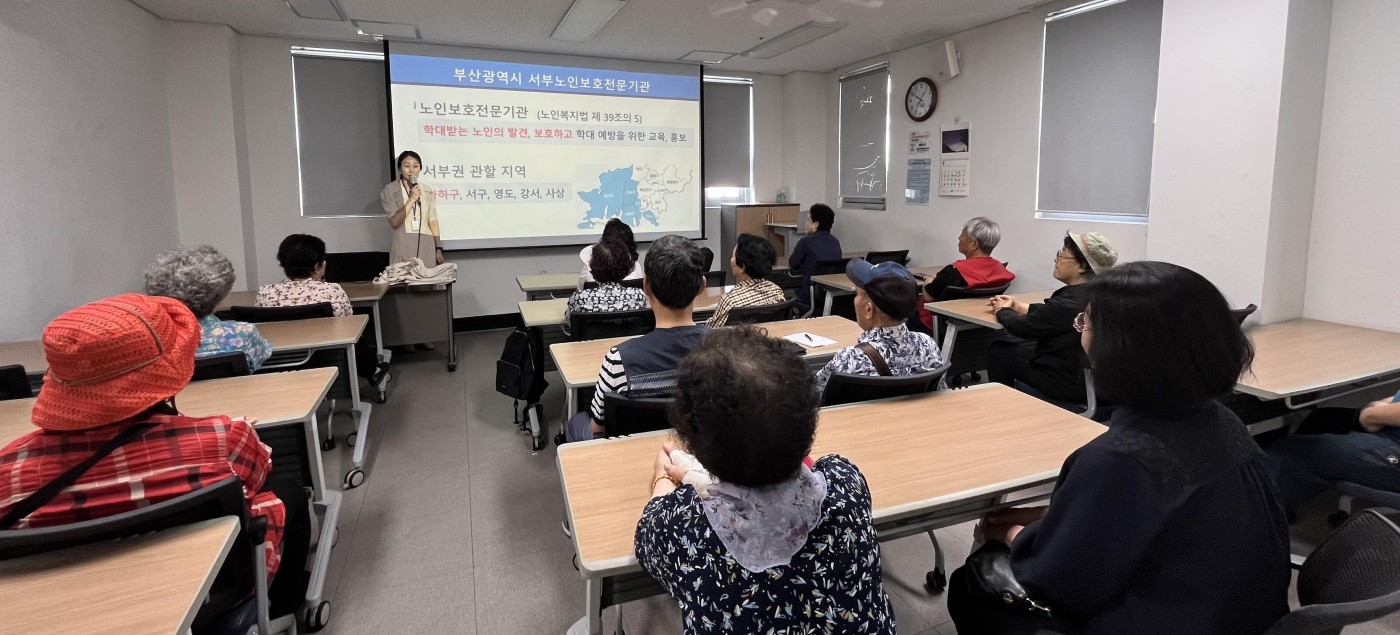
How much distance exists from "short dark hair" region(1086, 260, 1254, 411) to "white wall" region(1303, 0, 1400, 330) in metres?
2.83

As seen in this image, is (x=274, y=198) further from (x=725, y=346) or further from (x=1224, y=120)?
(x=1224, y=120)

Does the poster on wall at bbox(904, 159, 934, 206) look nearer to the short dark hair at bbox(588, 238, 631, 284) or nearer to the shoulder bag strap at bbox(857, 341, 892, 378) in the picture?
the short dark hair at bbox(588, 238, 631, 284)

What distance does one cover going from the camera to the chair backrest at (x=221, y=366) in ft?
7.46

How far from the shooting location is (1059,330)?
2926mm

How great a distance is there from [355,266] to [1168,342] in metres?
5.19

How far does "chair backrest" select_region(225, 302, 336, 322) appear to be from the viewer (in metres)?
3.28

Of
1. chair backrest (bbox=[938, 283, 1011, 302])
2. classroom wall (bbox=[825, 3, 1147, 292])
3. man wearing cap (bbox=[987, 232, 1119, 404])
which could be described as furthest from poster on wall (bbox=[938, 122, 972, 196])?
man wearing cap (bbox=[987, 232, 1119, 404])

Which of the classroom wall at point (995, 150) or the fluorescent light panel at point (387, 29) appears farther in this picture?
Answer: the fluorescent light panel at point (387, 29)

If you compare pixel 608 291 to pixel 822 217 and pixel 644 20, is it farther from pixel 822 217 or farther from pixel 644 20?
pixel 822 217

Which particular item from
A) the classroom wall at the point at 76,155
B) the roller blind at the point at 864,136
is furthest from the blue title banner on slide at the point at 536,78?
the classroom wall at the point at 76,155

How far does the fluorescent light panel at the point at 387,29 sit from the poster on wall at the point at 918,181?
13.8 ft

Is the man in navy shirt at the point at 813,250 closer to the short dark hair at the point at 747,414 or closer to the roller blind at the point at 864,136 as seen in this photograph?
the roller blind at the point at 864,136

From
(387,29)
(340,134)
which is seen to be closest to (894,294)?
(387,29)

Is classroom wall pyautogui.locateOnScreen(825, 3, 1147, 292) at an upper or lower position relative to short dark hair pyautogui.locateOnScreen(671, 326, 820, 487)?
upper
